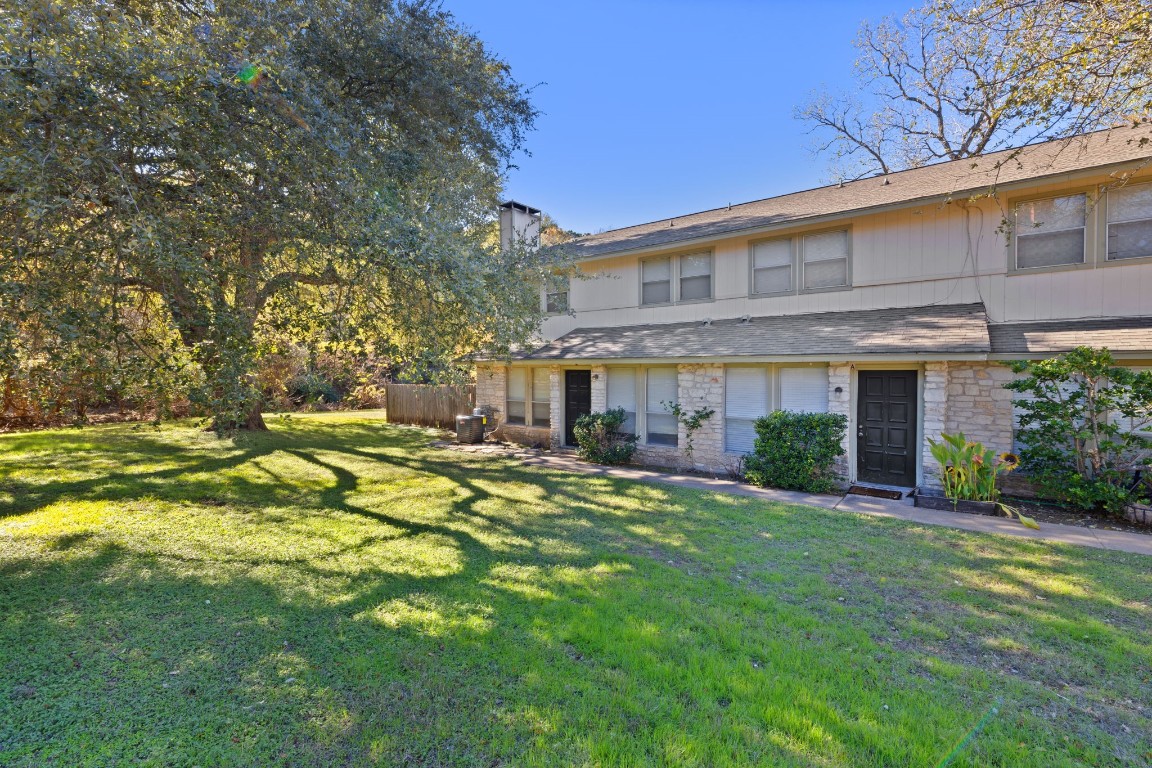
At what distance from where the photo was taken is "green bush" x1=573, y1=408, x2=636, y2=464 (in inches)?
428

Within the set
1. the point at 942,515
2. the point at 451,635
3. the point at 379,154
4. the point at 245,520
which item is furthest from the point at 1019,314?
the point at 245,520

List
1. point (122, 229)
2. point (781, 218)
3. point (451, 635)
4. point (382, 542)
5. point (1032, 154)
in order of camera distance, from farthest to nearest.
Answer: point (781, 218), point (1032, 154), point (382, 542), point (122, 229), point (451, 635)

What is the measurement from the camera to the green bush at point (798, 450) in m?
8.33

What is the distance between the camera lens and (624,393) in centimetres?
1145

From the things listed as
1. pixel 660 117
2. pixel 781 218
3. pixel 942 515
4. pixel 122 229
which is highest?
pixel 660 117

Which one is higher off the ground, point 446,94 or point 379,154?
point 446,94

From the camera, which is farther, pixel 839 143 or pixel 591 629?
pixel 839 143

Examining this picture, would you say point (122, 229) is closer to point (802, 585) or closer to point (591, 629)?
point (591, 629)

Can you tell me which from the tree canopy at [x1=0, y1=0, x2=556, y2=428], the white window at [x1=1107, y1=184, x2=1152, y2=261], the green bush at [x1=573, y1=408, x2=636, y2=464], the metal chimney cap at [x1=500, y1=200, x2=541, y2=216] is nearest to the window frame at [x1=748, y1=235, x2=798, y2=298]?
the green bush at [x1=573, y1=408, x2=636, y2=464]

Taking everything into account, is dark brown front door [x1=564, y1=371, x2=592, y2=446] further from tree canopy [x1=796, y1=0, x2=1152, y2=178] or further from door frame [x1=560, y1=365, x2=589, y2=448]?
tree canopy [x1=796, y1=0, x2=1152, y2=178]

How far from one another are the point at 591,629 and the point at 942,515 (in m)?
6.02

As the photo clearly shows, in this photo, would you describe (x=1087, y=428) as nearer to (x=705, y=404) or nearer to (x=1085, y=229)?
(x=1085, y=229)

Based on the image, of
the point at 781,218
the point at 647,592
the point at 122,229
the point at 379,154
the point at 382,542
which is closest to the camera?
the point at 647,592

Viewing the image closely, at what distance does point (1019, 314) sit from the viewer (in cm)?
840
